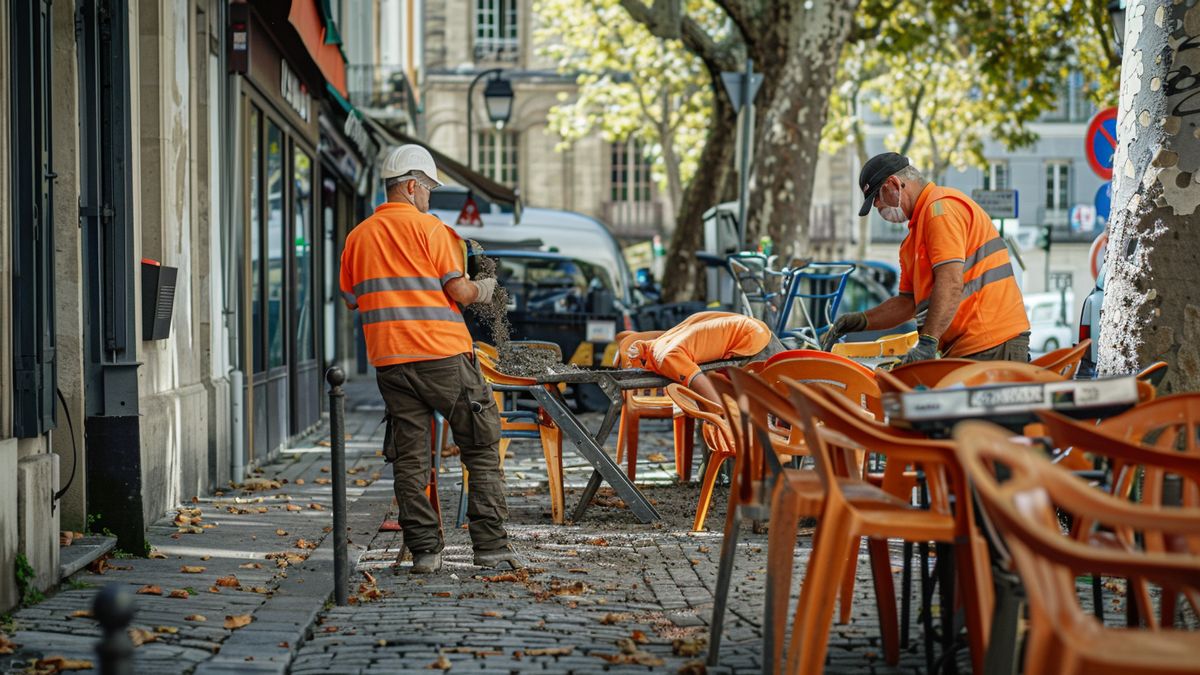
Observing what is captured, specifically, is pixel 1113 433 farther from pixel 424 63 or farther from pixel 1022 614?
pixel 424 63

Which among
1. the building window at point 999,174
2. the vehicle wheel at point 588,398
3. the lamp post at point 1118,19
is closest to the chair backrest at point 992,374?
the lamp post at point 1118,19

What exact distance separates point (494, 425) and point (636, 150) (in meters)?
46.0

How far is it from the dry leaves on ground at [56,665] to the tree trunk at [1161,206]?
4.66 metres

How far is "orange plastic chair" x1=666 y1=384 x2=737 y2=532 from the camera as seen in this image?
847 cm

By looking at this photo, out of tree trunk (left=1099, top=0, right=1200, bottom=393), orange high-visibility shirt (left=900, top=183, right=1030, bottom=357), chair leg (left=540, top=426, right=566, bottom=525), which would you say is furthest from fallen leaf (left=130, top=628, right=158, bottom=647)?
tree trunk (left=1099, top=0, right=1200, bottom=393)

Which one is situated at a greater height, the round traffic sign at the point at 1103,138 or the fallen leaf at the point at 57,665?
the round traffic sign at the point at 1103,138

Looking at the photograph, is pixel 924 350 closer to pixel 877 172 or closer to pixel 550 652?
pixel 877 172

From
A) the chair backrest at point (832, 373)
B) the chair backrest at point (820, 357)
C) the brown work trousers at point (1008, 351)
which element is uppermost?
the brown work trousers at point (1008, 351)

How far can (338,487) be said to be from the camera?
22.7ft

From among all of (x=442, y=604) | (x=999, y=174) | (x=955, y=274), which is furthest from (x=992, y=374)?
(x=999, y=174)

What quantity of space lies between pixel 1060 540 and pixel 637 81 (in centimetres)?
3562

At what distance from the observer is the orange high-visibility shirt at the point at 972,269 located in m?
7.46

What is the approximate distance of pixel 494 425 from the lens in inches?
298

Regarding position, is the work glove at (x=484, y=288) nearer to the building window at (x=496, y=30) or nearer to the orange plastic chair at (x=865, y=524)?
the orange plastic chair at (x=865, y=524)
